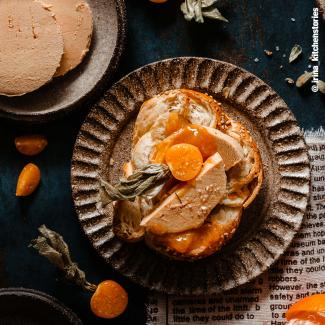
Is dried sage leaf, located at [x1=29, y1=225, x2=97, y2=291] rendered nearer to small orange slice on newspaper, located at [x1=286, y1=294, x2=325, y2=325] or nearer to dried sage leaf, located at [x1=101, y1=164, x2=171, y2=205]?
dried sage leaf, located at [x1=101, y1=164, x2=171, y2=205]

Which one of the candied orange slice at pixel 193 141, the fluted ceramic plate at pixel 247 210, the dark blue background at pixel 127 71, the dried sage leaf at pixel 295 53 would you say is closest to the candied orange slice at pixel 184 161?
the candied orange slice at pixel 193 141

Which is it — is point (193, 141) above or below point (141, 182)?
above

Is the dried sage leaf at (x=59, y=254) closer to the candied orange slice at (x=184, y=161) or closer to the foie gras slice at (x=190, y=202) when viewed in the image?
the foie gras slice at (x=190, y=202)

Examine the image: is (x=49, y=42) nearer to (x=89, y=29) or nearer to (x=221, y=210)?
(x=89, y=29)

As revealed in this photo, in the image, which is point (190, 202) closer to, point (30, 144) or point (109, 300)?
point (109, 300)

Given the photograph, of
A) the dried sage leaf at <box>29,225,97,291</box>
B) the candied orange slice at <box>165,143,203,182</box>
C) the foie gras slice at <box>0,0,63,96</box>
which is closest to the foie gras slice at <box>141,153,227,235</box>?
the candied orange slice at <box>165,143,203,182</box>

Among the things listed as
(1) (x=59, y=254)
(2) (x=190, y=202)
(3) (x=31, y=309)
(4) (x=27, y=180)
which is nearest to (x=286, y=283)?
(2) (x=190, y=202)
